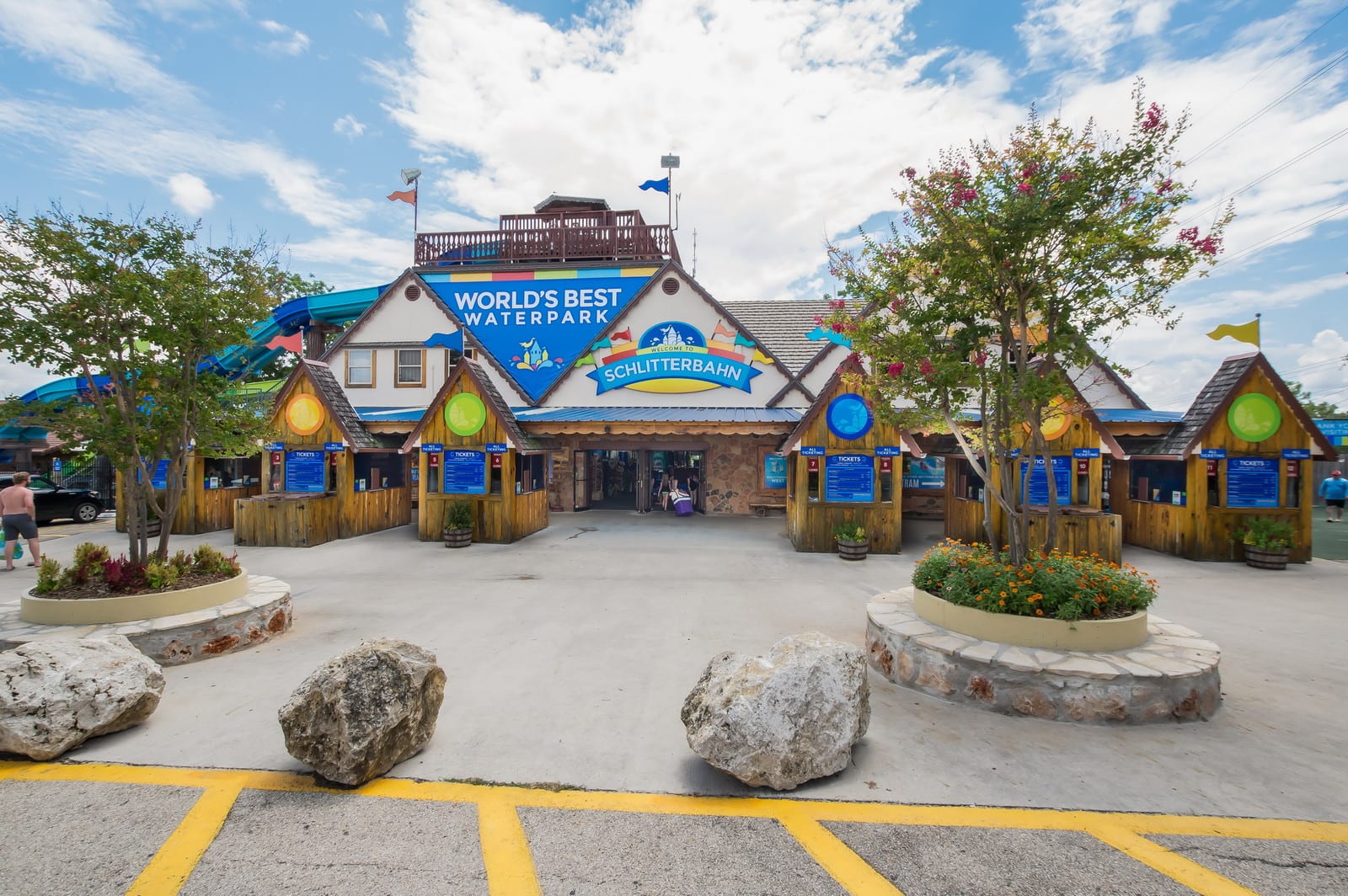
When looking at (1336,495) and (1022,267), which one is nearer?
(1022,267)

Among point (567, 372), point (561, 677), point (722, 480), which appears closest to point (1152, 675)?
point (561, 677)

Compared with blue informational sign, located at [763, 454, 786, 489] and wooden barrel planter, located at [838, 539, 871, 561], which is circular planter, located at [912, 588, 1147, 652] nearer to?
wooden barrel planter, located at [838, 539, 871, 561]

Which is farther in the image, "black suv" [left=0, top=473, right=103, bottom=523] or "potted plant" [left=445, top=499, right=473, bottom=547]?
"black suv" [left=0, top=473, right=103, bottom=523]

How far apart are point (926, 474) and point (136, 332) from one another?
55.3ft

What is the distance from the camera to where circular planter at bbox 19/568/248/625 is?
6098 millimetres

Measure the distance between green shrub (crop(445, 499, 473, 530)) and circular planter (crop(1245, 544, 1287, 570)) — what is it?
15.6m

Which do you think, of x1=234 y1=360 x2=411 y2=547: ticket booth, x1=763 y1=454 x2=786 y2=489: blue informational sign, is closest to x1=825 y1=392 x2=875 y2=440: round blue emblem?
x1=763 y1=454 x2=786 y2=489: blue informational sign

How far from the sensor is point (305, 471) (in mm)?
14320

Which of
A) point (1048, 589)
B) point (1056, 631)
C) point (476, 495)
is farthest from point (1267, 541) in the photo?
point (476, 495)

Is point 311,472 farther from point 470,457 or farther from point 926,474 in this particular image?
point 926,474


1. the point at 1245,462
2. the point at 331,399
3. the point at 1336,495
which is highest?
the point at 331,399

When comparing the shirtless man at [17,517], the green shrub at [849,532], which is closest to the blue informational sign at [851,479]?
the green shrub at [849,532]

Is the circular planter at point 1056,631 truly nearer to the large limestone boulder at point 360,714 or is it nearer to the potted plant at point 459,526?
the large limestone boulder at point 360,714

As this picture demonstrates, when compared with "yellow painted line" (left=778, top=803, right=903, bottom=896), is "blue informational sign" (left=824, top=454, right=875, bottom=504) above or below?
above
